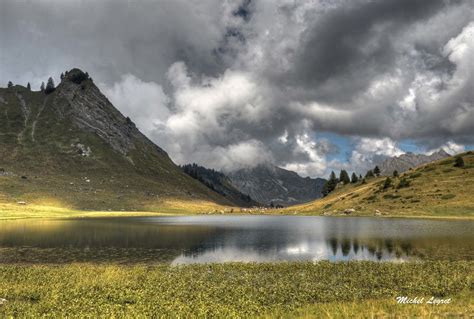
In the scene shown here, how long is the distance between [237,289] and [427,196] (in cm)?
15732

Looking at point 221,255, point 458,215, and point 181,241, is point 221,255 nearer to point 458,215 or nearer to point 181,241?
point 181,241

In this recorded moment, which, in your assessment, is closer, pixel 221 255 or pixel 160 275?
pixel 160 275

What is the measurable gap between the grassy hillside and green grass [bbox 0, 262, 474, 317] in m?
119

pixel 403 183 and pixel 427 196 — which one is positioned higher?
pixel 403 183

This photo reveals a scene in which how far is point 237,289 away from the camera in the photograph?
99.3 ft

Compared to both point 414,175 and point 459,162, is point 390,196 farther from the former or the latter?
point 459,162

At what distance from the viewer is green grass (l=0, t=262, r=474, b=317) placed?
75.4ft

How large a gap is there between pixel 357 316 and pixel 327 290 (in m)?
9.88

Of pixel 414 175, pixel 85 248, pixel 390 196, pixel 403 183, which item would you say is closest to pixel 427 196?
pixel 390 196

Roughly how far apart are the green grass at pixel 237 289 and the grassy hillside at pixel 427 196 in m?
119

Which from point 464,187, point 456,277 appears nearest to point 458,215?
point 464,187

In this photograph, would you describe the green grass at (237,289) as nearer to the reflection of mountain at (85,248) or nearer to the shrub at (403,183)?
the reflection of mountain at (85,248)

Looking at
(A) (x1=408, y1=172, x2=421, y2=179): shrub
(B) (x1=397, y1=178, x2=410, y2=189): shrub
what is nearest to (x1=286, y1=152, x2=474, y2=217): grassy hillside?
(A) (x1=408, y1=172, x2=421, y2=179): shrub

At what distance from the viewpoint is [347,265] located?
42.1 metres
